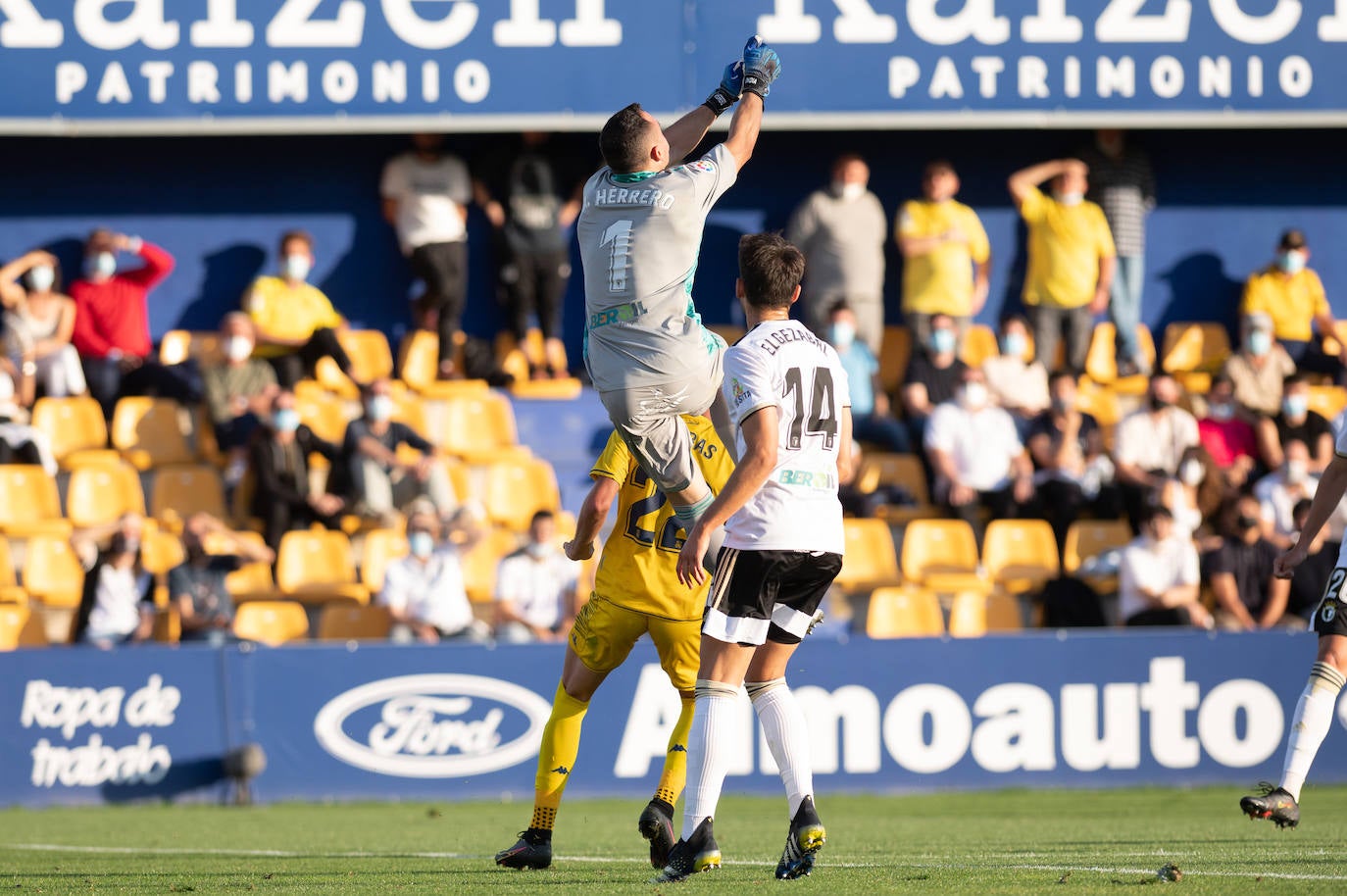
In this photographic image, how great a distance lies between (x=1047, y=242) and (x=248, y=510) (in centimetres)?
785

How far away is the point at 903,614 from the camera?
46.0ft

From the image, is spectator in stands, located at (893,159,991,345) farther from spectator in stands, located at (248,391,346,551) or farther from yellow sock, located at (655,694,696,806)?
yellow sock, located at (655,694,696,806)

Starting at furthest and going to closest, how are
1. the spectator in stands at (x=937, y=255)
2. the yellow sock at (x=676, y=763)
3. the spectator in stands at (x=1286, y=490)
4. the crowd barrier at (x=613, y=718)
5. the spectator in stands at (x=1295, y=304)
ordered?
1. the spectator in stands at (x=1295, y=304)
2. the spectator in stands at (x=937, y=255)
3. the spectator in stands at (x=1286, y=490)
4. the crowd barrier at (x=613, y=718)
5. the yellow sock at (x=676, y=763)

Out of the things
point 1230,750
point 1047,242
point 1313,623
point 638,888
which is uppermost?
point 1047,242

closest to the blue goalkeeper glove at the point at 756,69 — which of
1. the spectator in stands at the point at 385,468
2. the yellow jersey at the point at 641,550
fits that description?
the yellow jersey at the point at 641,550

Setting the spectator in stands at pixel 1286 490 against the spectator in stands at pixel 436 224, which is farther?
the spectator in stands at pixel 436 224

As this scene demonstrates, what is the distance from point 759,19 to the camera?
15.3m

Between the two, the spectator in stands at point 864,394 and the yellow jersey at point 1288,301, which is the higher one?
the yellow jersey at point 1288,301

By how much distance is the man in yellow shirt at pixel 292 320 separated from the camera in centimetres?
1585

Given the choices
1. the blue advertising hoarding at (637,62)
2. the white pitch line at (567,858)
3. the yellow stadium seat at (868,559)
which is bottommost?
the white pitch line at (567,858)

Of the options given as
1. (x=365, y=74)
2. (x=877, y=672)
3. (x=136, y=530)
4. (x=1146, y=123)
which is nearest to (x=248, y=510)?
(x=136, y=530)

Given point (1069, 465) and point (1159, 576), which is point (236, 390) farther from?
point (1159, 576)

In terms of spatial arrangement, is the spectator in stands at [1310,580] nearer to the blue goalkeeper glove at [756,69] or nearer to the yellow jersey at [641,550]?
the yellow jersey at [641,550]

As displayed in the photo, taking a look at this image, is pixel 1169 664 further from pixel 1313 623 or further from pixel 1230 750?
pixel 1313 623
